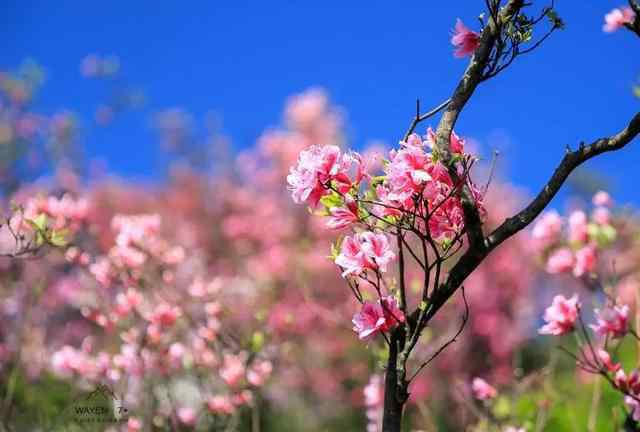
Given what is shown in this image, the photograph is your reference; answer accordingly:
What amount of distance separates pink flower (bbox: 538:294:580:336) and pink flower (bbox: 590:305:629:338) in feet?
0.25

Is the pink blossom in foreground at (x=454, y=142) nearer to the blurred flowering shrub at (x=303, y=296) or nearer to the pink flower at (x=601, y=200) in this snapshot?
the blurred flowering shrub at (x=303, y=296)

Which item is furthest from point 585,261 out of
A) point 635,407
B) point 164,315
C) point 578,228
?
point 164,315

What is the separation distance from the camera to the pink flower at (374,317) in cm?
189

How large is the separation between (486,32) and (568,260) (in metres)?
1.58

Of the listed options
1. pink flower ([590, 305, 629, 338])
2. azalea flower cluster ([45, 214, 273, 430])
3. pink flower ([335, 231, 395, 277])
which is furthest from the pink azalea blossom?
azalea flower cluster ([45, 214, 273, 430])

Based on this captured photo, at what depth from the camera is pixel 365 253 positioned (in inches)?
71.5

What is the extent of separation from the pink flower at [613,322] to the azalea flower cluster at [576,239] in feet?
2.06

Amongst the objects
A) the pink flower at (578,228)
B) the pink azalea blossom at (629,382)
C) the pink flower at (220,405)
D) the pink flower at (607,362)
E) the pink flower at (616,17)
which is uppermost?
the pink flower at (616,17)

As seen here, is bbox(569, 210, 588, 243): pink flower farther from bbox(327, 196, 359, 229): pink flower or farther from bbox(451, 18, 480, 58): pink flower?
bbox(327, 196, 359, 229): pink flower

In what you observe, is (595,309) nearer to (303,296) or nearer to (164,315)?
(164,315)

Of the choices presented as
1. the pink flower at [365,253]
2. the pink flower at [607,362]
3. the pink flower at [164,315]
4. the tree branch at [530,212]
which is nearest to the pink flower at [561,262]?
the pink flower at [607,362]

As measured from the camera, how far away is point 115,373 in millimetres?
3971

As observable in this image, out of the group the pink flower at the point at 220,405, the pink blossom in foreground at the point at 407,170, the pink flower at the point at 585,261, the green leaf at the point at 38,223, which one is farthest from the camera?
the pink flower at the point at 220,405

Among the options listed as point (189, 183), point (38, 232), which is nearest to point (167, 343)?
point (38, 232)
